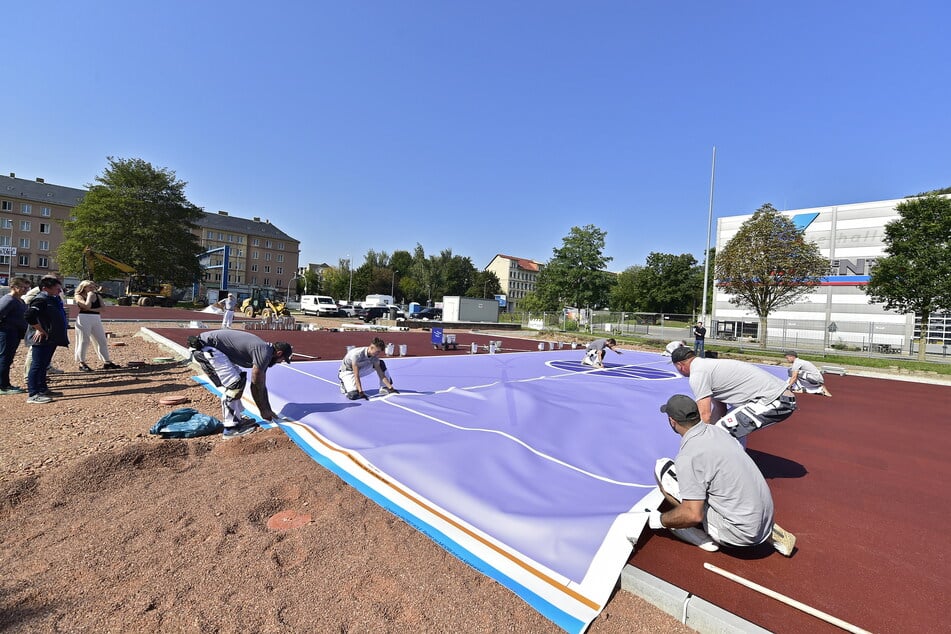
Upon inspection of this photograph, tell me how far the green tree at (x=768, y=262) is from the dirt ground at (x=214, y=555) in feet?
76.2

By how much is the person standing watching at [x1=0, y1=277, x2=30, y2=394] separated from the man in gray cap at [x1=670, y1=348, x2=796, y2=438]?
29.1 feet

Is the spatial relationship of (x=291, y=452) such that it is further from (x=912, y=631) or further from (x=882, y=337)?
(x=882, y=337)

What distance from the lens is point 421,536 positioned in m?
3.18

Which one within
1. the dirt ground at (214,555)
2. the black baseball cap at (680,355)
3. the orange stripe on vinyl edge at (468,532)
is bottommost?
the dirt ground at (214,555)

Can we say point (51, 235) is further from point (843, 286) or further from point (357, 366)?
point (843, 286)

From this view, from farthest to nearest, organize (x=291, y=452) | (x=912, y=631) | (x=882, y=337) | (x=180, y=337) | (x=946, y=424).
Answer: (x=882, y=337)
(x=180, y=337)
(x=946, y=424)
(x=291, y=452)
(x=912, y=631)

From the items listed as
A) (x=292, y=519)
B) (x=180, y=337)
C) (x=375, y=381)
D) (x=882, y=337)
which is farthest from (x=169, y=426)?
(x=882, y=337)

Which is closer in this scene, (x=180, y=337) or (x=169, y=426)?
(x=169, y=426)

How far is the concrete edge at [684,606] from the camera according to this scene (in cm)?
229

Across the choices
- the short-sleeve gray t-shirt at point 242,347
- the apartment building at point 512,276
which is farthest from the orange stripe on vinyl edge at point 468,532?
the apartment building at point 512,276

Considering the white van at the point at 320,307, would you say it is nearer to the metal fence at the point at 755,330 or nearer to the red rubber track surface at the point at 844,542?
the metal fence at the point at 755,330

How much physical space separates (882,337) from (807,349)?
16.1 meters

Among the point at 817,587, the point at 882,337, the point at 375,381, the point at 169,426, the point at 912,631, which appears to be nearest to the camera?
the point at 912,631

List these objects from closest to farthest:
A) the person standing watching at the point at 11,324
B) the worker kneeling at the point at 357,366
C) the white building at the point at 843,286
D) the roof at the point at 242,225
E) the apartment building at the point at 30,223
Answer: the person standing watching at the point at 11,324
the worker kneeling at the point at 357,366
the white building at the point at 843,286
the apartment building at the point at 30,223
the roof at the point at 242,225
